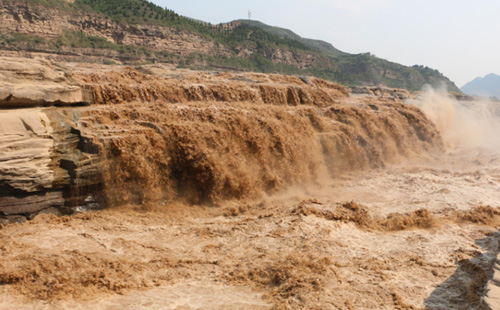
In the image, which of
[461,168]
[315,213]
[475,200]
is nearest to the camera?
[315,213]

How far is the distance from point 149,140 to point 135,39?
28.5m

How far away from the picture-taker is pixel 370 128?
46.5 feet

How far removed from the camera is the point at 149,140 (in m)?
8.07

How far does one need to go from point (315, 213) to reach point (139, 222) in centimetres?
330

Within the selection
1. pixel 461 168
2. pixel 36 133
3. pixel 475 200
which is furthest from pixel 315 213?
pixel 461 168

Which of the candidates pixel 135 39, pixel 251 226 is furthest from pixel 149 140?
pixel 135 39

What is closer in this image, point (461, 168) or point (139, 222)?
point (139, 222)

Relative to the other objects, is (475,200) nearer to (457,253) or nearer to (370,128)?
(457,253)

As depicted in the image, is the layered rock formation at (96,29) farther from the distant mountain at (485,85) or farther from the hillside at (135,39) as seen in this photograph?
the distant mountain at (485,85)

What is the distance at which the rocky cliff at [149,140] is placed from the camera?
6.90 meters

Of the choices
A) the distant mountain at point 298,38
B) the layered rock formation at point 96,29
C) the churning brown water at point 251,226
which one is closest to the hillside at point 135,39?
the layered rock formation at point 96,29

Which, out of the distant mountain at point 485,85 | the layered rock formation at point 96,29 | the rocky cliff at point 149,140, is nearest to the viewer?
the rocky cliff at point 149,140

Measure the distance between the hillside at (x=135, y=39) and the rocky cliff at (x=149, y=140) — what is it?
18.2 metres

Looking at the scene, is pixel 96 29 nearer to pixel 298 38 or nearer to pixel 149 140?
pixel 149 140
